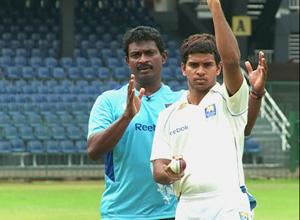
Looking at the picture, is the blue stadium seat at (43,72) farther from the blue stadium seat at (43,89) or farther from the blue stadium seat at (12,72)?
the blue stadium seat at (43,89)

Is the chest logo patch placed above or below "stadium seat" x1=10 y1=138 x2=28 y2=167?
above

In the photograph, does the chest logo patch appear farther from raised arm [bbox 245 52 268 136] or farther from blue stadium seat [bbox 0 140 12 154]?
blue stadium seat [bbox 0 140 12 154]

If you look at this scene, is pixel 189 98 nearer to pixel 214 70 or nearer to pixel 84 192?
pixel 214 70

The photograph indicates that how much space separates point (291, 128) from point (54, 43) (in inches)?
426

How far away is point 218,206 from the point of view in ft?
15.3

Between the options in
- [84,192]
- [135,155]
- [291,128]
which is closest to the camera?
[135,155]

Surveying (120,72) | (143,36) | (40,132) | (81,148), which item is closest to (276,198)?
(81,148)

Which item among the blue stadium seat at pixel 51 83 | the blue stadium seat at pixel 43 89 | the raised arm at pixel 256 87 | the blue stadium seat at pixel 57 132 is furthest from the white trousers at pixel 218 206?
the blue stadium seat at pixel 51 83

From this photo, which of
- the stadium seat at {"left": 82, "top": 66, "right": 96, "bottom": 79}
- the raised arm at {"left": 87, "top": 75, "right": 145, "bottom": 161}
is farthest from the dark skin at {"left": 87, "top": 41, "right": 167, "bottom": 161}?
the stadium seat at {"left": 82, "top": 66, "right": 96, "bottom": 79}

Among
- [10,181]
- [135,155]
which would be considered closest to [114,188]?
[135,155]

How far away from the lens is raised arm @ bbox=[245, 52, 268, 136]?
15.9 ft

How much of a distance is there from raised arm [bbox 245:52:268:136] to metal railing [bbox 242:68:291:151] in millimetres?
19444

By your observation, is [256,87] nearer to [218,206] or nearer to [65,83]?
[218,206]

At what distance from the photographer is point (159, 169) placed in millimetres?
4859
